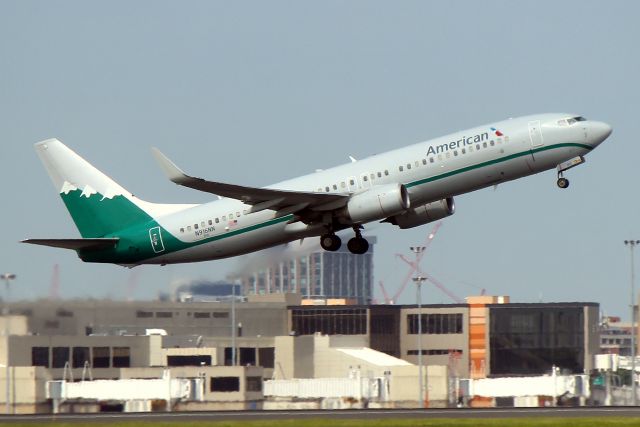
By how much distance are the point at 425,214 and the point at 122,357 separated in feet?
107

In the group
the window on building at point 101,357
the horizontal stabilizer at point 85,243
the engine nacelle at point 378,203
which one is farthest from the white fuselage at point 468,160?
the window on building at point 101,357

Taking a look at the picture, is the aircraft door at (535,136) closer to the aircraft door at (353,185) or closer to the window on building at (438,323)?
the aircraft door at (353,185)

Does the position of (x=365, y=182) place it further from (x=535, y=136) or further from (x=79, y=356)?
(x=79, y=356)

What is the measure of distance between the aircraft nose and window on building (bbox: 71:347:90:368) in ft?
121

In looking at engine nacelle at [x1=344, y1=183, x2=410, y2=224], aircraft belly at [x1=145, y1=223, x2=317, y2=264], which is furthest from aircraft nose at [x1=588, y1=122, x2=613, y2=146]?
aircraft belly at [x1=145, y1=223, x2=317, y2=264]

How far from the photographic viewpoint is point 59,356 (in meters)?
77.4

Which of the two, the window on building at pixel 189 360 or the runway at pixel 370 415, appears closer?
the runway at pixel 370 415

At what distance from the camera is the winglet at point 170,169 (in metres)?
51.9

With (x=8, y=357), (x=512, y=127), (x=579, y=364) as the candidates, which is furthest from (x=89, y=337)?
(x=579, y=364)

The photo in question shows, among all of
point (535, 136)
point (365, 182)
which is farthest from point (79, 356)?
point (535, 136)

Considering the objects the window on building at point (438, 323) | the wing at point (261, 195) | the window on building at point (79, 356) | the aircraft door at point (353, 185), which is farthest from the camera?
the window on building at point (438, 323)

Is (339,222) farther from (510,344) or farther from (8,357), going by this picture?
(510,344)

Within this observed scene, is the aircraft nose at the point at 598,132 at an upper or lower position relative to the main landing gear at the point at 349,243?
upper

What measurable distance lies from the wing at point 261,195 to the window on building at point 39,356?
78.8ft
